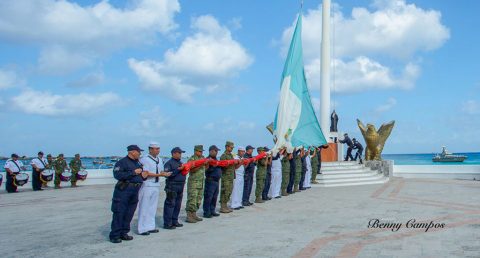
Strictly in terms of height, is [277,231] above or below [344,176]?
below

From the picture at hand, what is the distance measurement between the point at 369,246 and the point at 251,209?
4.56 m

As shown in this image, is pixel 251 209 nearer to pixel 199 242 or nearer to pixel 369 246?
pixel 199 242

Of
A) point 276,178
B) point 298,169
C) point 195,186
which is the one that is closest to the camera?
point 195,186

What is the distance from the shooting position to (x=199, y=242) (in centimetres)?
685

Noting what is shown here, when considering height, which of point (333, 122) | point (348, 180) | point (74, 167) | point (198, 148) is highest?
point (333, 122)

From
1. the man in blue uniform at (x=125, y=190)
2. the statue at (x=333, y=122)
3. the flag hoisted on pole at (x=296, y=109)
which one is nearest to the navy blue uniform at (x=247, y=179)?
the flag hoisted on pole at (x=296, y=109)

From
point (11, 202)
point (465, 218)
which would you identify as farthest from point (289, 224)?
point (11, 202)

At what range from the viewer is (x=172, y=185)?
803 cm

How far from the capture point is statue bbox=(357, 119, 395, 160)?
68.9ft

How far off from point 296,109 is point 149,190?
7.67m

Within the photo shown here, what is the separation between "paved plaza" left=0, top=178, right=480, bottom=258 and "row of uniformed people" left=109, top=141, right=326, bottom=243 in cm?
32

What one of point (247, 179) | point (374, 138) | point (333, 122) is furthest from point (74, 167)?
point (374, 138)

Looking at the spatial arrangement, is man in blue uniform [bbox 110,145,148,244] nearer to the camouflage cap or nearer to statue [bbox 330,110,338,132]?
the camouflage cap

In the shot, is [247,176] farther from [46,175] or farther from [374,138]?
[374,138]
